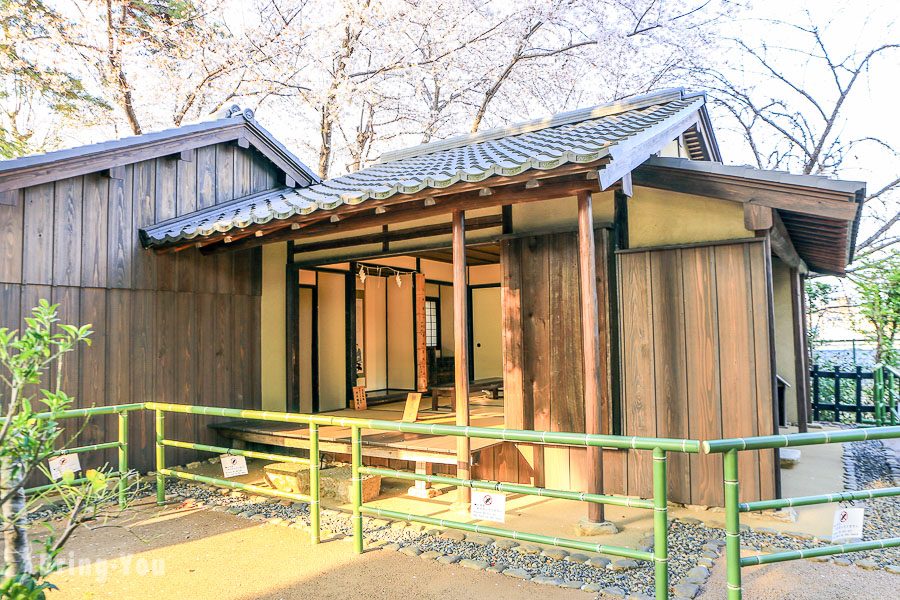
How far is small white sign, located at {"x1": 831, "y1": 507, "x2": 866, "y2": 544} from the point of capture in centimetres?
263

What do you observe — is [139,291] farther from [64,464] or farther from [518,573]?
[518,573]

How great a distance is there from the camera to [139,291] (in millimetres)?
5984

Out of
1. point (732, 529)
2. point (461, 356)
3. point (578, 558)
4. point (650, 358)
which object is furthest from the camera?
point (650, 358)

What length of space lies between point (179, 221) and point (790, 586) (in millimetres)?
6311

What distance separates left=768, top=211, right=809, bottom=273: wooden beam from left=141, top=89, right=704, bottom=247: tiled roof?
1.22 metres

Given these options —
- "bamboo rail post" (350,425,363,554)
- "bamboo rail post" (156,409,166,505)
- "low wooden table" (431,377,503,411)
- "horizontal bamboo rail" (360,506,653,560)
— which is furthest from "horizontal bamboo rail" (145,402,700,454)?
"low wooden table" (431,377,503,411)

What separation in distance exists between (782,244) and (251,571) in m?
5.39

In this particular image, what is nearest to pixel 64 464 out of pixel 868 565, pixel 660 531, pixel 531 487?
pixel 531 487

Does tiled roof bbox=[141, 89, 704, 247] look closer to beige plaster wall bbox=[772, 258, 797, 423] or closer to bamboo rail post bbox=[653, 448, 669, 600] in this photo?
bamboo rail post bbox=[653, 448, 669, 600]

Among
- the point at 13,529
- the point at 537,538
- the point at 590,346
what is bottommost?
the point at 537,538

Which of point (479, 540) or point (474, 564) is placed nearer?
point (474, 564)

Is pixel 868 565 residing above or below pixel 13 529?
below

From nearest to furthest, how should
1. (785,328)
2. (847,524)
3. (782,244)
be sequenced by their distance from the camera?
Result: (847,524)
(782,244)
(785,328)

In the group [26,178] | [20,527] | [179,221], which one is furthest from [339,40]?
[20,527]
